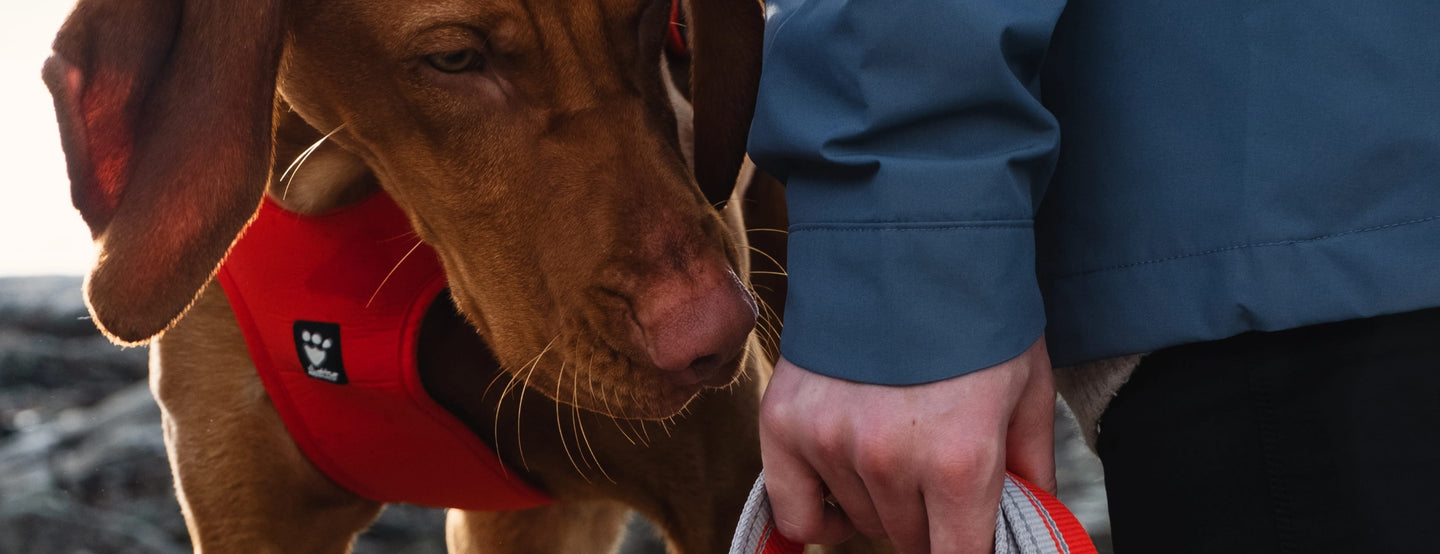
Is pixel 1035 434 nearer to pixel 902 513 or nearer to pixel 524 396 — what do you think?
pixel 902 513

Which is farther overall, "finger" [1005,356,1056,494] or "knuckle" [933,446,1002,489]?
"finger" [1005,356,1056,494]

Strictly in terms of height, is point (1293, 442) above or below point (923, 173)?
below

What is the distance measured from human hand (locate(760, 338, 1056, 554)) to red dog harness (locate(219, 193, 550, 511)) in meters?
0.93

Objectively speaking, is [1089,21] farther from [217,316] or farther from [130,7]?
[217,316]

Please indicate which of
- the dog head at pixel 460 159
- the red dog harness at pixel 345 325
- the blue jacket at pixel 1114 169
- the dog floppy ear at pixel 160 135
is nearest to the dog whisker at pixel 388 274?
the red dog harness at pixel 345 325

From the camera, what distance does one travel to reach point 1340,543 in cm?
106

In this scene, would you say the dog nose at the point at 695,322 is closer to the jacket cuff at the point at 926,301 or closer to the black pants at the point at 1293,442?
the jacket cuff at the point at 926,301

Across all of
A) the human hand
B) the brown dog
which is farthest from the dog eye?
the human hand

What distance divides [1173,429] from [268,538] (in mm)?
1583

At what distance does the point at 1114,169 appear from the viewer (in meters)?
1.21

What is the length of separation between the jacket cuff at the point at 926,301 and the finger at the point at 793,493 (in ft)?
0.33

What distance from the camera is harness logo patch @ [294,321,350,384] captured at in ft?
6.44

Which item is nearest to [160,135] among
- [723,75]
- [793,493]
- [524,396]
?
[524,396]

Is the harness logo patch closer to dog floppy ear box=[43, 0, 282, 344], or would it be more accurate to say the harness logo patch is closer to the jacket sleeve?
dog floppy ear box=[43, 0, 282, 344]
